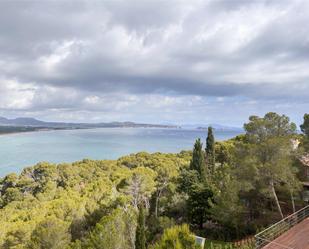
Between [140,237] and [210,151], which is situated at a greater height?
[210,151]

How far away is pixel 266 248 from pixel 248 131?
22.3 ft

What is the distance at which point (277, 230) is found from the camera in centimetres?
1365

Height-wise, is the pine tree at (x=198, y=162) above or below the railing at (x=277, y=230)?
above

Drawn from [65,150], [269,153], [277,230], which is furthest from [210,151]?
[65,150]

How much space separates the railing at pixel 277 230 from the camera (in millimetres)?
12438

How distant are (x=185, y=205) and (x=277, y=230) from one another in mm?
8663

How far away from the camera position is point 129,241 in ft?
46.8

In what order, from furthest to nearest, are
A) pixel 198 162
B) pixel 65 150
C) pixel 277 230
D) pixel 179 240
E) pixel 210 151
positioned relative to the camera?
pixel 65 150 < pixel 210 151 < pixel 198 162 < pixel 277 230 < pixel 179 240

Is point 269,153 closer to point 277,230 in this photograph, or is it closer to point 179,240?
point 277,230

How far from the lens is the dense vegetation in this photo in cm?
1415

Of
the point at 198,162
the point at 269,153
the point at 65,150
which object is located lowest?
the point at 65,150

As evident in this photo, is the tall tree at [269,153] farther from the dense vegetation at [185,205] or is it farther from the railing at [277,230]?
the railing at [277,230]

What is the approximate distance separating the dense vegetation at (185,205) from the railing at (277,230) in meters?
0.87

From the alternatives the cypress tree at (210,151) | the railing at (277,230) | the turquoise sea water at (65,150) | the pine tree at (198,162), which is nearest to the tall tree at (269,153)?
the railing at (277,230)
